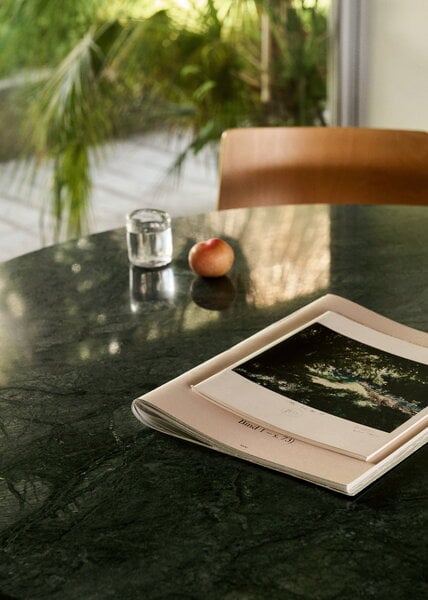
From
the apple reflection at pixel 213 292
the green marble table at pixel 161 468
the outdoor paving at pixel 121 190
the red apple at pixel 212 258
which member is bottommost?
the outdoor paving at pixel 121 190

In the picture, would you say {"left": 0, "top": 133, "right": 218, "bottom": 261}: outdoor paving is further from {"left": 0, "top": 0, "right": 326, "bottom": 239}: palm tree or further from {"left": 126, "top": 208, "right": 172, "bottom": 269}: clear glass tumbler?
{"left": 126, "top": 208, "right": 172, "bottom": 269}: clear glass tumbler

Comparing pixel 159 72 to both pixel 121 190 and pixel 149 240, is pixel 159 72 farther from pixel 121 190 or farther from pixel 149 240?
pixel 149 240

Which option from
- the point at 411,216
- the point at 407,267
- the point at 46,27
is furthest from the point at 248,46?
the point at 407,267

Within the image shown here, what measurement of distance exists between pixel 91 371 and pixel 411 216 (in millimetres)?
838

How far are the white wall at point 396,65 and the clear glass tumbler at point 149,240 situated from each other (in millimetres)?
1800

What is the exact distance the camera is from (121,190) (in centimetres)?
451

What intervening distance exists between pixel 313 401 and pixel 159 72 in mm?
2634

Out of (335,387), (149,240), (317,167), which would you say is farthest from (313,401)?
(317,167)

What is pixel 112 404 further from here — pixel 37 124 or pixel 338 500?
pixel 37 124

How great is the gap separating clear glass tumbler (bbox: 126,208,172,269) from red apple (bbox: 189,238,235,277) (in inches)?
2.8

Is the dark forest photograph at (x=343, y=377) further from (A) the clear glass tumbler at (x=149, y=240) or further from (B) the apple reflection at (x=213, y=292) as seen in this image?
(A) the clear glass tumbler at (x=149, y=240)

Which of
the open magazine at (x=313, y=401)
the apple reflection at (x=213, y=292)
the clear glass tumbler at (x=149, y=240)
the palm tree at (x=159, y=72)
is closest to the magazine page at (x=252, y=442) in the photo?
the open magazine at (x=313, y=401)

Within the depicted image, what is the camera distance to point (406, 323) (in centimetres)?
140

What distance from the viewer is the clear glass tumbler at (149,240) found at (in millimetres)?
1624
